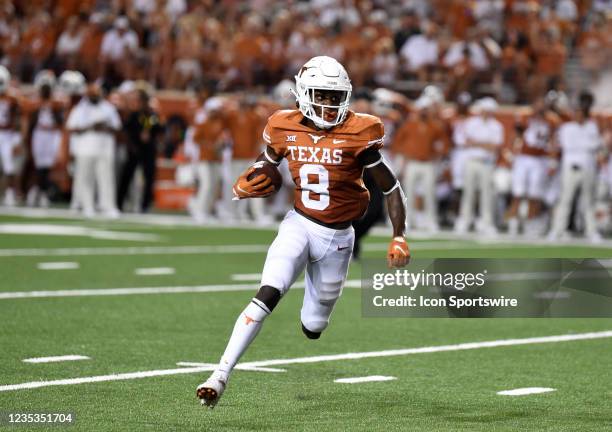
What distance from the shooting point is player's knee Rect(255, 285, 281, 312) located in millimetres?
6305

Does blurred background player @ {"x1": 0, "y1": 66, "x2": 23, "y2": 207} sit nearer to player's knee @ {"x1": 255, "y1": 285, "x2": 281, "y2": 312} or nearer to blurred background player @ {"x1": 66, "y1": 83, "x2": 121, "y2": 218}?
blurred background player @ {"x1": 66, "y1": 83, "x2": 121, "y2": 218}

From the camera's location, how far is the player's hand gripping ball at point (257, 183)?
667 cm

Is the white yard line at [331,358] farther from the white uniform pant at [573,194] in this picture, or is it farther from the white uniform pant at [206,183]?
the white uniform pant at [206,183]

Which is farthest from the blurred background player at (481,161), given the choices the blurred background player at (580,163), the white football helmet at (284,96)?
the white football helmet at (284,96)

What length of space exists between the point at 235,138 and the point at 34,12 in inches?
250

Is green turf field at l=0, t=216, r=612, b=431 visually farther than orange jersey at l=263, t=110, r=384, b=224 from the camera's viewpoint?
No

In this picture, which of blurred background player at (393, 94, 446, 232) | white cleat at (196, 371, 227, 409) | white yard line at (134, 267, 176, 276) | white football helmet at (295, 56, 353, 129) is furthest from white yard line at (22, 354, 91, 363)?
blurred background player at (393, 94, 446, 232)

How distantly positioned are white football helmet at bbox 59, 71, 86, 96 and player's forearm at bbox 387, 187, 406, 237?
13799 millimetres

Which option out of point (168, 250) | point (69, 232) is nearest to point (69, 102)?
point (69, 232)

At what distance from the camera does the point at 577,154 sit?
17641 millimetres

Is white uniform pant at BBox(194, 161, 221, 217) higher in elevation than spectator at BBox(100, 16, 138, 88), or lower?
lower

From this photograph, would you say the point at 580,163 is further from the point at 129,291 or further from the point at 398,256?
the point at 398,256

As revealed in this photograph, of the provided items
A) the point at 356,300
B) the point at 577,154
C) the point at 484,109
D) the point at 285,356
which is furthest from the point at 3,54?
the point at 285,356

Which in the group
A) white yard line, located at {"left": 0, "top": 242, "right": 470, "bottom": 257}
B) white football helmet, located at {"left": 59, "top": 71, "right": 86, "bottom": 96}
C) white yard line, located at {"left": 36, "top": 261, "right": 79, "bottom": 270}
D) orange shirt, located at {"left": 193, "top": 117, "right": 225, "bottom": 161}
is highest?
white football helmet, located at {"left": 59, "top": 71, "right": 86, "bottom": 96}
